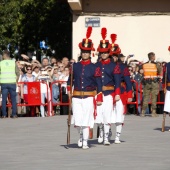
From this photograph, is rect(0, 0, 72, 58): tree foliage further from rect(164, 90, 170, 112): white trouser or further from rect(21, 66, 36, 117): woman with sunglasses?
rect(164, 90, 170, 112): white trouser

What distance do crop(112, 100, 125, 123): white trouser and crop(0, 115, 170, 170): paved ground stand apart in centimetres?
49

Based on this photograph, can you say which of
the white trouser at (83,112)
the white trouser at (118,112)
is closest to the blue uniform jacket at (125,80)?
the white trouser at (118,112)

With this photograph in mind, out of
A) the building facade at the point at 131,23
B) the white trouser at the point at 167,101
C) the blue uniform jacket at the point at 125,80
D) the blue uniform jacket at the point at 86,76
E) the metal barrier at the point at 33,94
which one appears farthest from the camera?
the building facade at the point at 131,23

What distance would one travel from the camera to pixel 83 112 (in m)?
19.2

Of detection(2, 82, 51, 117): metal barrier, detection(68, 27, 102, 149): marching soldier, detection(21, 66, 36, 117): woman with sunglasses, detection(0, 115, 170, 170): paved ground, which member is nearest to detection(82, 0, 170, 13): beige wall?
detection(21, 66, 36, 117): woman with sunglasses

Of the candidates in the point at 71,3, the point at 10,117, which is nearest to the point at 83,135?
the point at 10,117

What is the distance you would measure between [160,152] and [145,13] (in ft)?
61.3

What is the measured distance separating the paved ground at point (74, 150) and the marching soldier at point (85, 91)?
48cm

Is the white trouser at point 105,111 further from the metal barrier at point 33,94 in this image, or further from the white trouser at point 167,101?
the metal barrier at point 33,94

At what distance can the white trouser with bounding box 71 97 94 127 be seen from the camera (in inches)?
753

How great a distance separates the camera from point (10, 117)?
3030cm

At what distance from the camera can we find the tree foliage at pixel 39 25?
1583 inches

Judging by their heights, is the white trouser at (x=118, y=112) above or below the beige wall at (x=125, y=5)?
below

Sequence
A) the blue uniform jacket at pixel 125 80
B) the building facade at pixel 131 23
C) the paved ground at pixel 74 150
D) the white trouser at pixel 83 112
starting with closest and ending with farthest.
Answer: the paved ground at pixel 74 150 → the white trouser at pixel 83 112 → the blue uniform jacket at pixel 125 80 → the building facade at pixel 131 23
